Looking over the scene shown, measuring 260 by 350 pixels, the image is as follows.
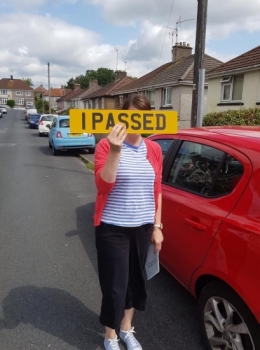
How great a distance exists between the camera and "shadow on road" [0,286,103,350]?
2.33 m

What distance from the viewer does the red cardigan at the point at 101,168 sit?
1681 mm

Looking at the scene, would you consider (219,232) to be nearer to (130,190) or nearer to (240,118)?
(130,190)

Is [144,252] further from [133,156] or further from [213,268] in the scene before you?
[133,156]

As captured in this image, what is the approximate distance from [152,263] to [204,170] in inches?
34.2

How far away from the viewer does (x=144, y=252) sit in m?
2.06

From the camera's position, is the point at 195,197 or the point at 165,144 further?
the point at 165,144

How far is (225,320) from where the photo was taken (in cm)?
193

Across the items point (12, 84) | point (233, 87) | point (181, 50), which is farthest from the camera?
point (12, 84)

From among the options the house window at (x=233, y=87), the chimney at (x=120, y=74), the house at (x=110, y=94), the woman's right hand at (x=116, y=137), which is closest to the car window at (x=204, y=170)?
the woman's right hand at (x=116, y=137)

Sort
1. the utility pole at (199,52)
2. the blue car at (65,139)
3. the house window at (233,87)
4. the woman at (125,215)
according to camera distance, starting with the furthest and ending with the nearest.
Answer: the house window at (233,87)
the blue car at (65,139)
the utility pole at (199,52)
the woman at (125,215)

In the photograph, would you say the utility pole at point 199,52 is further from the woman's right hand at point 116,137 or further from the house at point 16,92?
the house at point 16,92

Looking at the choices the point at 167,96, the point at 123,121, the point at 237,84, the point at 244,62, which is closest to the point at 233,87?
the point at 237,84

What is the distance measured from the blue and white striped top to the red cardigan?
3 cm

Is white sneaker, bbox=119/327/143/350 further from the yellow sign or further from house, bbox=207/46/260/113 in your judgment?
house, bbox=207/46/260/113
